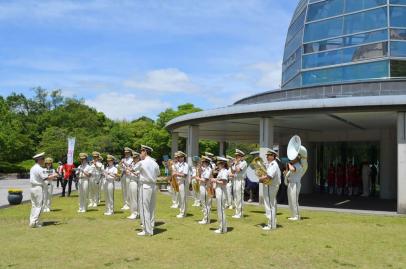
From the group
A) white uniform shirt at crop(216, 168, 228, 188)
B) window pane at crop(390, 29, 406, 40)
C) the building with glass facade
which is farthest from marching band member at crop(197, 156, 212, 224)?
window pane at crop(390, 29, 406, 40)

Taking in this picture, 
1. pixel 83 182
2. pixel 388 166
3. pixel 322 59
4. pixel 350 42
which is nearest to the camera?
pixel 83 182

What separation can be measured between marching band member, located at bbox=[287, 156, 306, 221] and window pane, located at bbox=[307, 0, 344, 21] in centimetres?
1135

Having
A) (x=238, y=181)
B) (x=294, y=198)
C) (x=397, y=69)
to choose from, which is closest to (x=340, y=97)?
(x=294, y=198)

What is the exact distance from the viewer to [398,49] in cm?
2045

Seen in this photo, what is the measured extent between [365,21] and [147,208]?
14.9m

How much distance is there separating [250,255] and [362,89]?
1131cm

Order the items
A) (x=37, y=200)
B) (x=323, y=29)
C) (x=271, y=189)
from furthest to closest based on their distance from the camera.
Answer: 1. (x=323, y=29)
2. (x=37, y=200)
3. (x=271, y=189)

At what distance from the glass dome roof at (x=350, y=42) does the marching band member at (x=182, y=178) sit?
28.3 feet

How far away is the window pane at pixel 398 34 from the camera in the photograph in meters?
20.6

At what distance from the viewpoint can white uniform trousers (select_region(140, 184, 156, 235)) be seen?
11.1 metres

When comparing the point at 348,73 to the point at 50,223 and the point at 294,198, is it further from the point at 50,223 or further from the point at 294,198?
the point at 50,223

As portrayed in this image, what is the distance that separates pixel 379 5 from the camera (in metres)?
21.4

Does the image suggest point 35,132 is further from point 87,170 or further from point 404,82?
point 404,82

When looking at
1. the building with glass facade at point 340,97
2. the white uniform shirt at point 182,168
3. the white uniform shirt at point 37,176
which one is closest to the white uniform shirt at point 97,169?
the white uniform shirt at point 182,168
